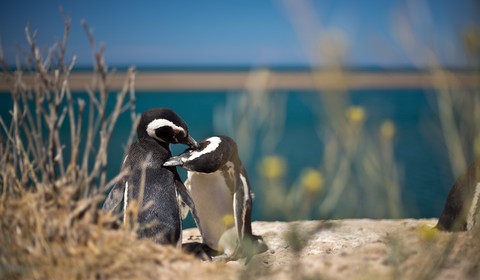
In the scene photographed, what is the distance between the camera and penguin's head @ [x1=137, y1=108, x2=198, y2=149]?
11.5 ft

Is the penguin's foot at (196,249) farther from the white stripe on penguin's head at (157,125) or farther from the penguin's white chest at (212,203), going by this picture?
the white stripe on penguin's head at (157,125)

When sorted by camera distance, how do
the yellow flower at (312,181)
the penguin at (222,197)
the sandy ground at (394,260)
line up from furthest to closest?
the penguin at (222,197)
the sandy ground at (394,260)
the yellow flower at (312,181)

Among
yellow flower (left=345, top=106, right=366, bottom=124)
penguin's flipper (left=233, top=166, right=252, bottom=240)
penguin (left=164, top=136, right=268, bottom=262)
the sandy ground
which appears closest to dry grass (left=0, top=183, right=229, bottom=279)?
the sandy ground

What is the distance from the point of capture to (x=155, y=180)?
11.4ft

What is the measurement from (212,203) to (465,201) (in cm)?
213

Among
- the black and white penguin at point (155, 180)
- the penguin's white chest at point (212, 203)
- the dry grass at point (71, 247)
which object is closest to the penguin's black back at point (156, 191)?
the black and white penguin at point (155, 180)

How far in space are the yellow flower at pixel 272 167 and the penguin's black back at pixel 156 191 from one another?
199 centimetres

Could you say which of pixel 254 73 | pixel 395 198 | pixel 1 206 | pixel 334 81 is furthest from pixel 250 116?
pixel 1 206

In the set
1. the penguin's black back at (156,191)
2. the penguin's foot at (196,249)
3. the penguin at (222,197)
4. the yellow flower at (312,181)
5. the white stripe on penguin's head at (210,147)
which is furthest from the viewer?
the penguin's foot at (196,249)

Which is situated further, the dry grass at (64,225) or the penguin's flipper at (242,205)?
the penguin's flipper at (242,205)

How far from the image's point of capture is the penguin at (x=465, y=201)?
304cm

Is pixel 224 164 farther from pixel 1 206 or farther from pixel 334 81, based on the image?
pixel 334 81

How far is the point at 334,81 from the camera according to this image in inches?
52.3

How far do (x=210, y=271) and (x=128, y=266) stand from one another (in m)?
0.42
